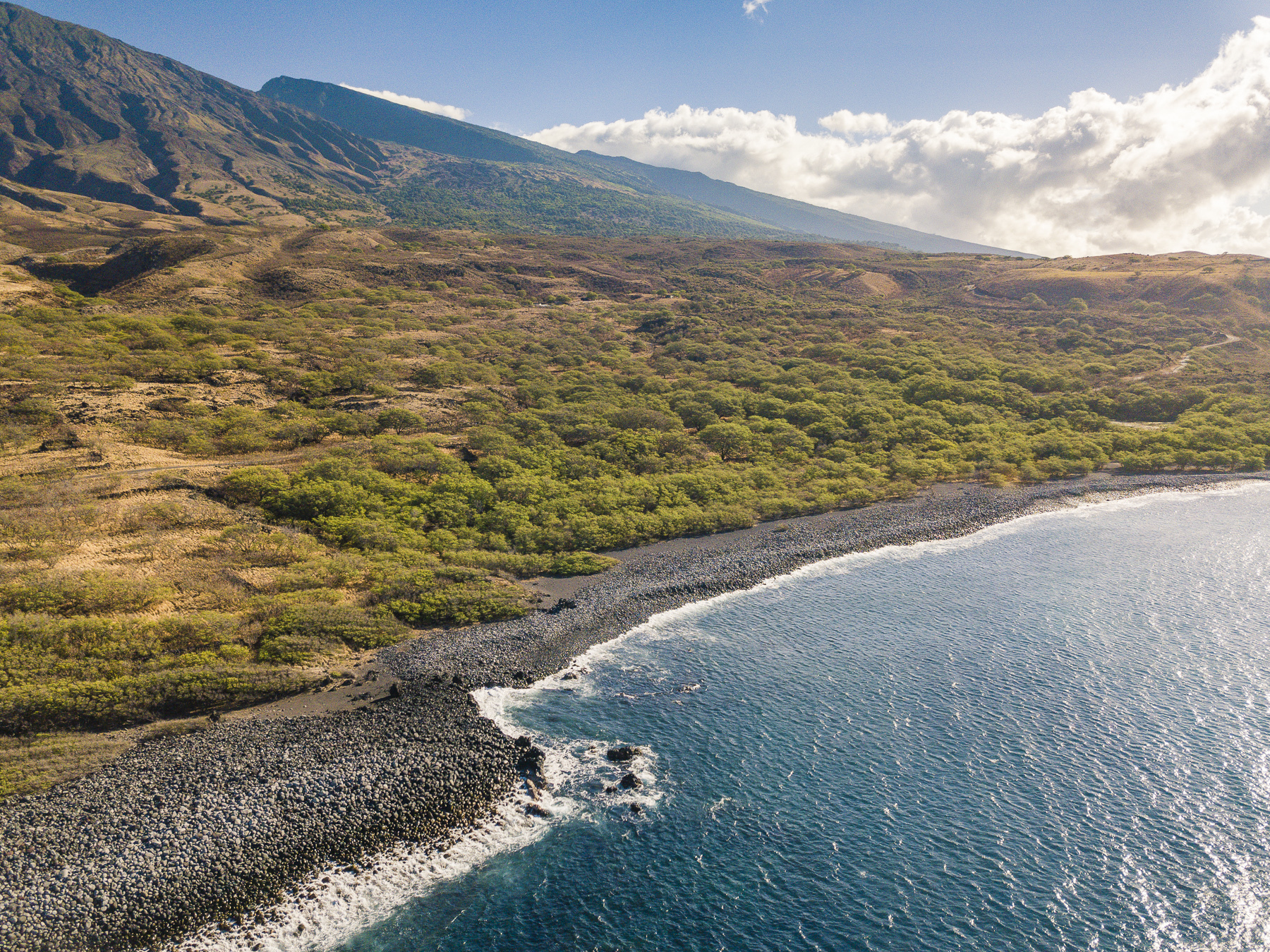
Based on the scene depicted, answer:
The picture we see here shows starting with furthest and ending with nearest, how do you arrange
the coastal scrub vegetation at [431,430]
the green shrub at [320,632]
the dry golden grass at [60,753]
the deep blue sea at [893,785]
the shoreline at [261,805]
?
the coastal scrub vegetation at [431,430], the green shrub at [320,632], the dry golden grass at [60,753], the deep blue sea at [893,785], the shoreline at [261,805]

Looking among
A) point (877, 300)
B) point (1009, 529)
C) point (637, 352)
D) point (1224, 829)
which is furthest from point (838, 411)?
point (877, 300)

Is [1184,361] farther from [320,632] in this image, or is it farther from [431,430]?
[320,632]

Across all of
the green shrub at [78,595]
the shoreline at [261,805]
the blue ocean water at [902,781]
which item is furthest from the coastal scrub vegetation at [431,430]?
the blue ocean water at [902,781]

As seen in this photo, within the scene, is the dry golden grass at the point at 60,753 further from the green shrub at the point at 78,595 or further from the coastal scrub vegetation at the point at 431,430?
the green shrub at the point at 78,595

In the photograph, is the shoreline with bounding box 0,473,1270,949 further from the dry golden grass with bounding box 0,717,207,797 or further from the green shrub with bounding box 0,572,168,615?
the green shrub with bounding box 0,572,168,615

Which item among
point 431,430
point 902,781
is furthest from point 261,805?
point 431,430

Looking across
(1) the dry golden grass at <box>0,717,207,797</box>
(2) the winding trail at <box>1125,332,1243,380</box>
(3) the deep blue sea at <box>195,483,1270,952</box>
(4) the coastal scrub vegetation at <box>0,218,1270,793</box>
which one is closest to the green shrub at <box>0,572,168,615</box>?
(4) the coastal scrub vegetation at <box>0,218,1270,793</box>

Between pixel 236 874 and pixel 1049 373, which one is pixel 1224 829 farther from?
pixel 1049 373
